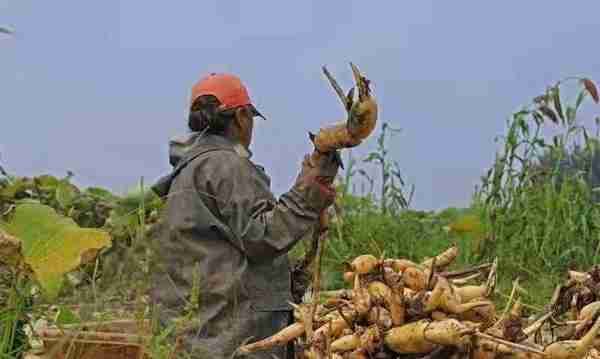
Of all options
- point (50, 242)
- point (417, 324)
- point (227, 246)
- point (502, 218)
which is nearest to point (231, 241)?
point (227, 246)

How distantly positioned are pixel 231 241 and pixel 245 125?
51 cm

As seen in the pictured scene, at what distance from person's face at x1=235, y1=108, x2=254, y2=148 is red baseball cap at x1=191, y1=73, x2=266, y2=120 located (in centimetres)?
3

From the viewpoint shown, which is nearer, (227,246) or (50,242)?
(50,242)

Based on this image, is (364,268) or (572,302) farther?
(572,302)

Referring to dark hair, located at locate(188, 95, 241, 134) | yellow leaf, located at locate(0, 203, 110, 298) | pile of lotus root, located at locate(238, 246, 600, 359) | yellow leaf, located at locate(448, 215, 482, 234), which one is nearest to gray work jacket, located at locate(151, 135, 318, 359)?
dark hair, located at locate(188, 95, 241, 134)

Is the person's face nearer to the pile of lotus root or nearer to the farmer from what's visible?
the farmer

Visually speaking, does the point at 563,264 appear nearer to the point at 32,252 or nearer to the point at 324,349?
the point at 324,349

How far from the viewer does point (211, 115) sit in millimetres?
4203

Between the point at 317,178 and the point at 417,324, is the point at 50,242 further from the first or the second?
the point at 317,178

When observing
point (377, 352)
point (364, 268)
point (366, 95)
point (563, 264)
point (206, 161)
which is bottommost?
point (563, 264)

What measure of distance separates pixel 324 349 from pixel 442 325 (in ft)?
1.24

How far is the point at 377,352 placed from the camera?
127 inches

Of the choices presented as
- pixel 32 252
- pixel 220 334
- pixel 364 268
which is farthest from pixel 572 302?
pixel 32 252

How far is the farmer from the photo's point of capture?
3883 mm
